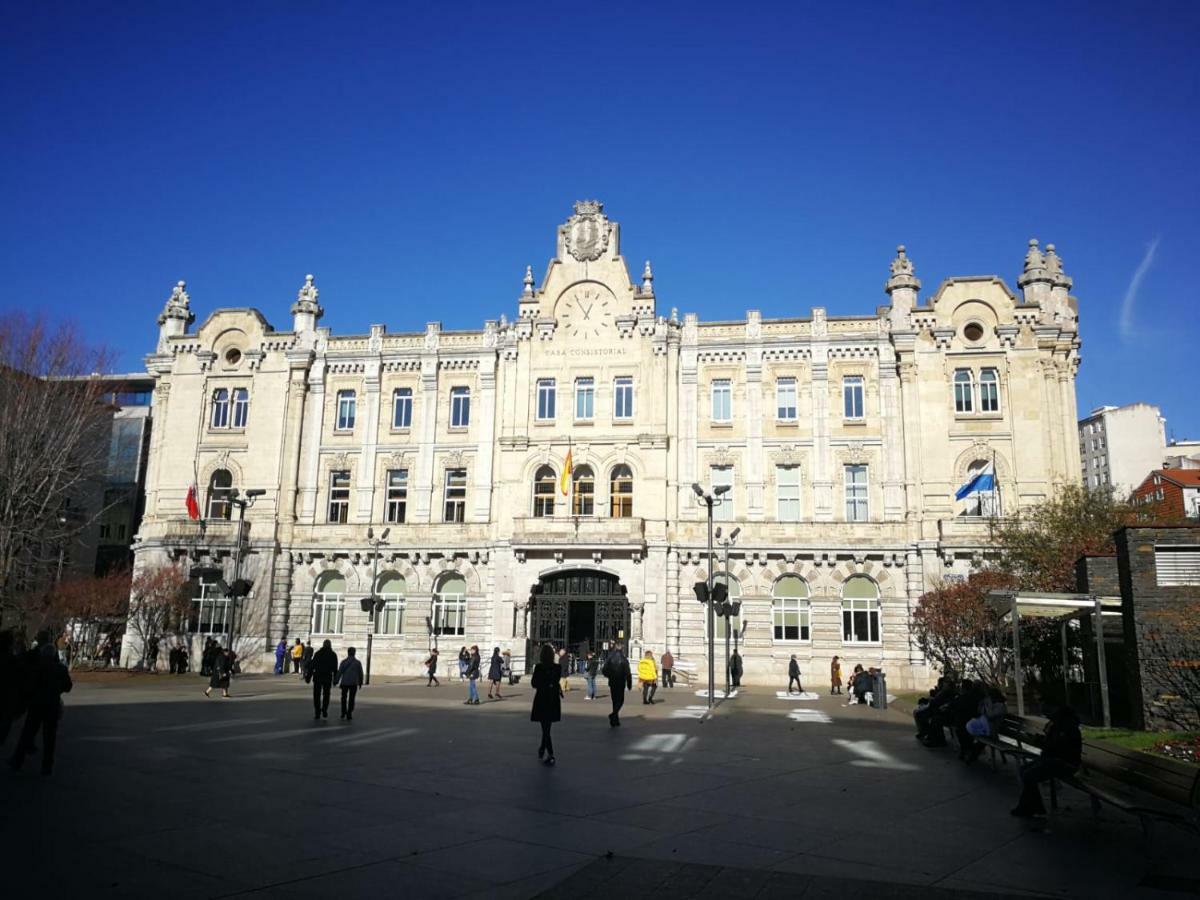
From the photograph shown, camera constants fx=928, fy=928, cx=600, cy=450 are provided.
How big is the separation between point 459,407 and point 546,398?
15.7 feet

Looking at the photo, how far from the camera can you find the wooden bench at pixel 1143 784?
9508 millimetres

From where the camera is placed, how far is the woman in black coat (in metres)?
15.6

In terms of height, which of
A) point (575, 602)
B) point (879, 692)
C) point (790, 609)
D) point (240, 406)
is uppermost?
point (240, 406)

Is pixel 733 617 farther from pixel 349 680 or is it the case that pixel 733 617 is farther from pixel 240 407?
pixel 240 407

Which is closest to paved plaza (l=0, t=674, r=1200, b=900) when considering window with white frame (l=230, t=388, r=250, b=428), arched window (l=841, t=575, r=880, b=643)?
arched window (l=841, t=575, r=880, b=643)

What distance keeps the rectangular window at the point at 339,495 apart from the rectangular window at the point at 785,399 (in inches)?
882

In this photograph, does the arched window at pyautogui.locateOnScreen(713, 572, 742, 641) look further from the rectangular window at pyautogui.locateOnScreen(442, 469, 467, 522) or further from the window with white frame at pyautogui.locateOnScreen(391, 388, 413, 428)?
the window with white frame at pyautogui.locateOnScreen(391, 388, 413, 428)

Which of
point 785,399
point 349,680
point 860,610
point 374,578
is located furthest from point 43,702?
point 785,399

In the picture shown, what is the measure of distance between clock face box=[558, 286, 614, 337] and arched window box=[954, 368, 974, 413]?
17209 millimetres

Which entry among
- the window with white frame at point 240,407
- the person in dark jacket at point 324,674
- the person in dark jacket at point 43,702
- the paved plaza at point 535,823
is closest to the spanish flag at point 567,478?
the window with white frame at point 240,407

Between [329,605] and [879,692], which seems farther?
[329,605]

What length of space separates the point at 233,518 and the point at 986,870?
45.5m

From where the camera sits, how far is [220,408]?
50.6m

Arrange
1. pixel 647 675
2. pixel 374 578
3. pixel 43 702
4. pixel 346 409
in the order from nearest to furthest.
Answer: pixel 43 702
pixel 647 675
pixel 374 578
pixel 346 409
